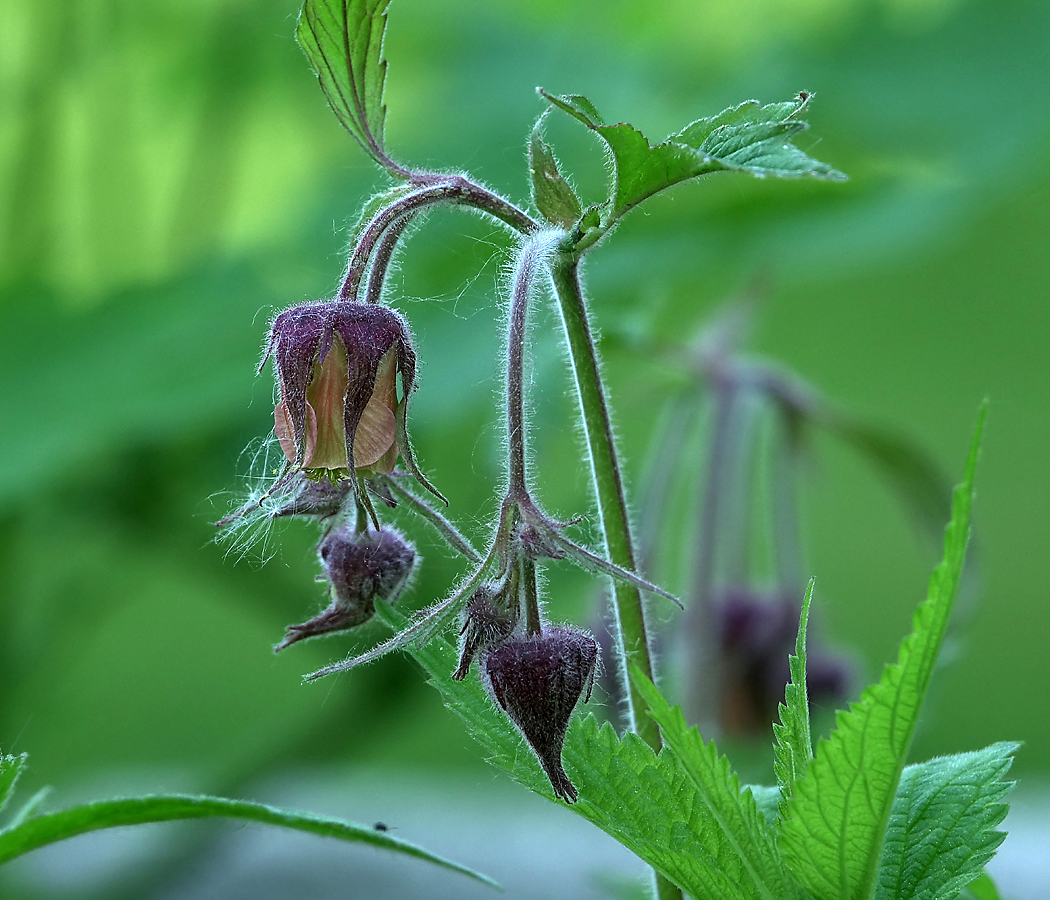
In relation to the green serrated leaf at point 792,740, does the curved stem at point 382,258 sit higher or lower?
higher

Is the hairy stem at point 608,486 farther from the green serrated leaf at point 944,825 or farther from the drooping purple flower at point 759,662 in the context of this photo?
the drooping purple flower at point 759,662

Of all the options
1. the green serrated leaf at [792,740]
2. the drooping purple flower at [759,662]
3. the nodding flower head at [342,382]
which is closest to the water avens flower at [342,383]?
the nodding flower head at [342,382]

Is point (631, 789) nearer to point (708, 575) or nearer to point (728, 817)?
point (728, 817)

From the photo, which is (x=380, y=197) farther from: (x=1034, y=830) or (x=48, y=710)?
(x=1034, y=830)

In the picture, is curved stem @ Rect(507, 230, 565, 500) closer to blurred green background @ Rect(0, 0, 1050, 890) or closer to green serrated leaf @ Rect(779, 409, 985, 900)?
green serrated leaf @ Rect(779, 409, 985, 900)

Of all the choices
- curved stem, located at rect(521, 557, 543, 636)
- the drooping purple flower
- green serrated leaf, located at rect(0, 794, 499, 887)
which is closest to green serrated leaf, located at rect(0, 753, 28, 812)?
green serrated leaf, located at rect(0, 794, 499, 887)

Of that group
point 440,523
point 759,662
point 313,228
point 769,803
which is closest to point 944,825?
point 769,803
